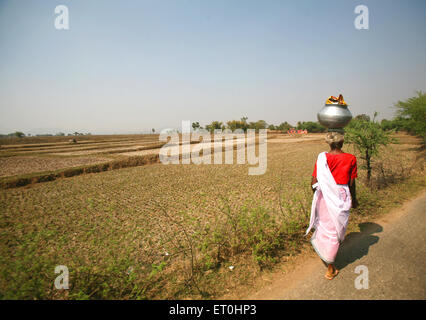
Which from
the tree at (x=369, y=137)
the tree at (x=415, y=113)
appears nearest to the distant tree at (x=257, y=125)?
the tree at (x=415, y=113)

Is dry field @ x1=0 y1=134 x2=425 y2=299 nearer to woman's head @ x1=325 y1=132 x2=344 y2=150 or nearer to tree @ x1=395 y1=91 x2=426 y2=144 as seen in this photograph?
woman's head @ x1=325 y1=132 x2=344 y2=150

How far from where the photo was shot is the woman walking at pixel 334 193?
261 cm

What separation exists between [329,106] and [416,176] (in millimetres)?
8186

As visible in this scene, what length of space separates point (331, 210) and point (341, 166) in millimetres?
627

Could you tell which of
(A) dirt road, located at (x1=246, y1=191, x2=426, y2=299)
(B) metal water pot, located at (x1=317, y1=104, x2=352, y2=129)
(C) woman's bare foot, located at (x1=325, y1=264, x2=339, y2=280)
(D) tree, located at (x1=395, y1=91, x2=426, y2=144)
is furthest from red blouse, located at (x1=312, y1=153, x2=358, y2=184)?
(D) tree, located at (x1=395, y1=91, x2=426, y2=144)

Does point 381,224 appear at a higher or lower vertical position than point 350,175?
lower

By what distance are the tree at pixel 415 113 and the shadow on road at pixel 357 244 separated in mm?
15966

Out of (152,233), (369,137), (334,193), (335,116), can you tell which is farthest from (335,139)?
(369,137)

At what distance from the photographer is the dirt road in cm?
237

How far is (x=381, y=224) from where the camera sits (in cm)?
409

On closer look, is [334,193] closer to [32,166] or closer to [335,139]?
[335,139]

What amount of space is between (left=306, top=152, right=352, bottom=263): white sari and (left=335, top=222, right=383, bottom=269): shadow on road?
0.48m
